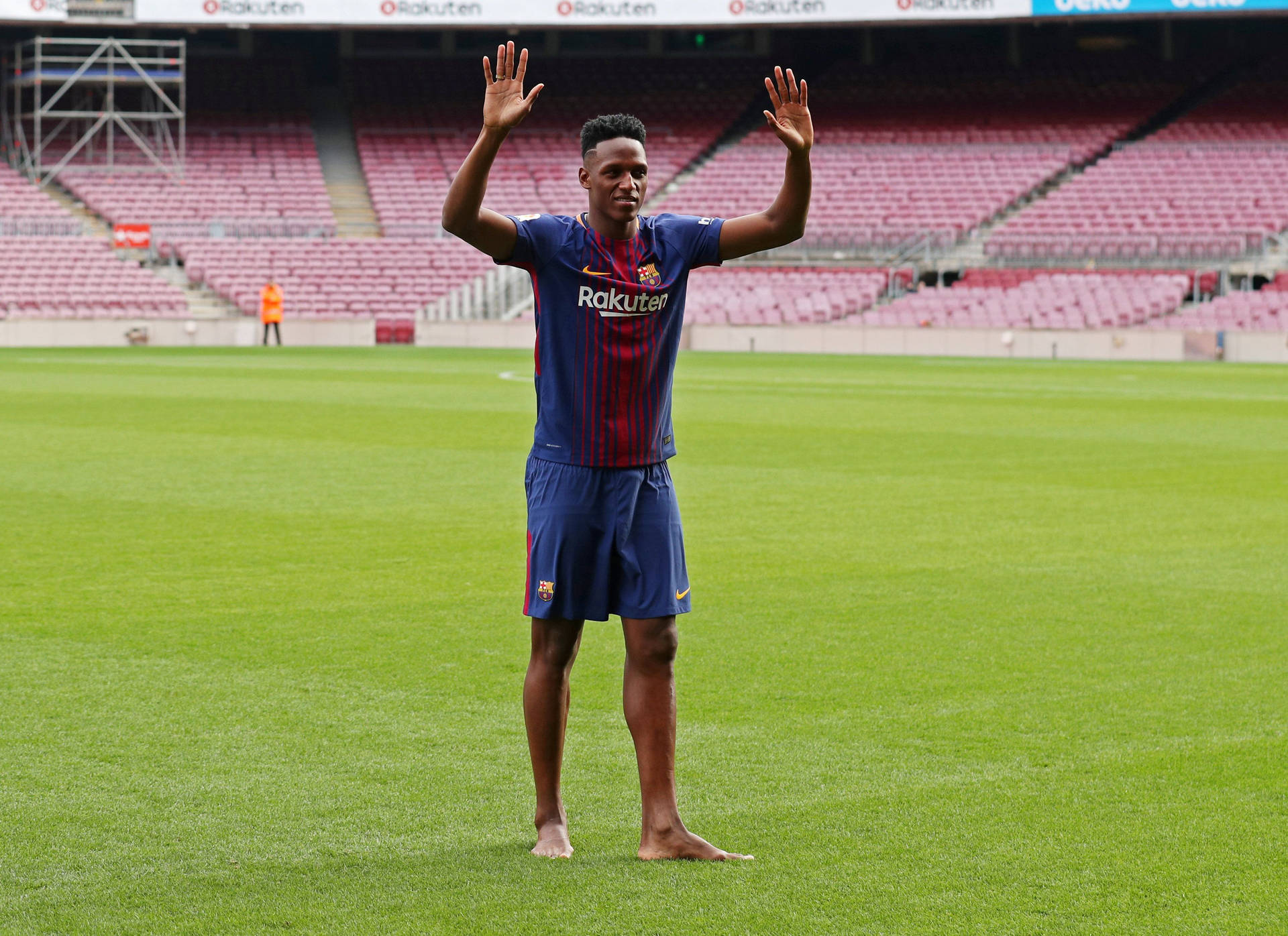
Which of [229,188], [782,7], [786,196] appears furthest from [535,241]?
[229,188]

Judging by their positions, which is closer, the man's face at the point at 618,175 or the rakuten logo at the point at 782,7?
the man's face at the point at 618,175

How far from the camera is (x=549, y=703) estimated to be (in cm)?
468

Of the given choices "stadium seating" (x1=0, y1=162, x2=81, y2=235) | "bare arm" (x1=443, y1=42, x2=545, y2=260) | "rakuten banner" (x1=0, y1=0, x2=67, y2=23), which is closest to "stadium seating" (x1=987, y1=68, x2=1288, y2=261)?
"stadium seating" (x1=0, y1=162, x2=81, y2=235)

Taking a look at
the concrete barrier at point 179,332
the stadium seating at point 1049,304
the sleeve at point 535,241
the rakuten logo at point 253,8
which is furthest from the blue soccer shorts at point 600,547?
the rakuten logo at point 253,8

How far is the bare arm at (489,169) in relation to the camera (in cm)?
428

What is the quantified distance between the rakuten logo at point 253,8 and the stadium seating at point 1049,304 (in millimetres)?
20602

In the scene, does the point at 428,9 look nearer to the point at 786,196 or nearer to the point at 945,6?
the point at 945,6

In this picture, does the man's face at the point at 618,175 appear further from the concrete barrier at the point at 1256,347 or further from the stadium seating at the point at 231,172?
the stadium seating at the point at 231,172

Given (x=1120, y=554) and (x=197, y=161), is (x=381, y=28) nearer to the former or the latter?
(x=197, y=161)

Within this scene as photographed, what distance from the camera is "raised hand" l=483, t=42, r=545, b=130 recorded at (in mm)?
4332

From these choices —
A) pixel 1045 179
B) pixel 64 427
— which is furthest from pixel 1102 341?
pixel 64 427

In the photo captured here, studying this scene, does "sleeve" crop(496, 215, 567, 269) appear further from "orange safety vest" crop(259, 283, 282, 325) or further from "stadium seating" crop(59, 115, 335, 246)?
"stadium seating" crop(59, 115, 335, 246)

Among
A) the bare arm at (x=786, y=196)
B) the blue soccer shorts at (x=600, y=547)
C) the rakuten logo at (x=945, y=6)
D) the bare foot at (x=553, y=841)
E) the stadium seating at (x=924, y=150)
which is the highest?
the rakuten logo at (x=945, y=6)

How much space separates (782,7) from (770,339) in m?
14.7
